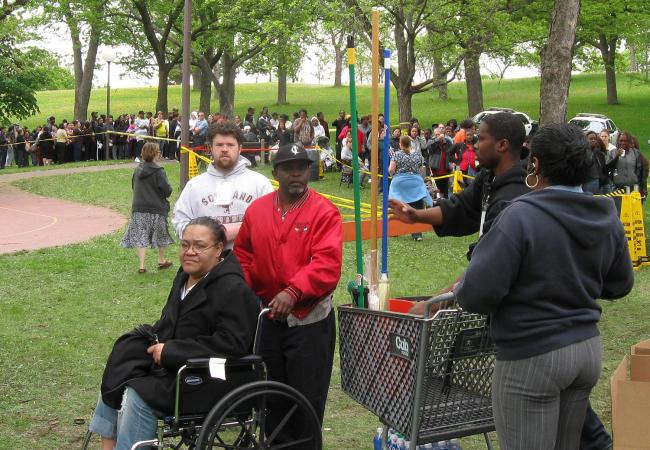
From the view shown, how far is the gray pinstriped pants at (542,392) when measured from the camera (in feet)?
11.6

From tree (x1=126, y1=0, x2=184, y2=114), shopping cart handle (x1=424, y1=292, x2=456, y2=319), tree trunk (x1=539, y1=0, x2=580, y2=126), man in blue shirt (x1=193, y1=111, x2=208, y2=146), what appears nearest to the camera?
shopping cart handle (x1=424, y1=292, x2=456, y2=319)

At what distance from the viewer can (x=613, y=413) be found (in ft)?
14.8

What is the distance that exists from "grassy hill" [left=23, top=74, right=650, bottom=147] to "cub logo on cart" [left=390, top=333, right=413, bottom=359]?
119 feet

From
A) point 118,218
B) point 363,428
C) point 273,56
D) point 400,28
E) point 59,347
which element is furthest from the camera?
point 273,56

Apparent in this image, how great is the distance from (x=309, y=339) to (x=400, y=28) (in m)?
21.3

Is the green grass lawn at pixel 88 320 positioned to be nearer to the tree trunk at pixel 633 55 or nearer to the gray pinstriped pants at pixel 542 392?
the gray pinstriped pants at pixel 542 392

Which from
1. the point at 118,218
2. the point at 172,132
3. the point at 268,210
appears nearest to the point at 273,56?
the point at 172,132

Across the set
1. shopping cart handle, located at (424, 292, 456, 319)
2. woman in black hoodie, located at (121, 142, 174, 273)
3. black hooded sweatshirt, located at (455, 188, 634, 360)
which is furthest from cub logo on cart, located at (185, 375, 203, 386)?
woman in black hoodie, located at (121, 142, 174, 273)

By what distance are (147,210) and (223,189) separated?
6.83 m

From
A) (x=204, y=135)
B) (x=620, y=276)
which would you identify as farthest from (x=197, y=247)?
(x=204, y=135)

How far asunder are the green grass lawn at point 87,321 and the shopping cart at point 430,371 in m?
1.63

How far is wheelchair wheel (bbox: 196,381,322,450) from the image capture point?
4.70 m

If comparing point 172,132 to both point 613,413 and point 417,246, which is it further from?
point 613,413

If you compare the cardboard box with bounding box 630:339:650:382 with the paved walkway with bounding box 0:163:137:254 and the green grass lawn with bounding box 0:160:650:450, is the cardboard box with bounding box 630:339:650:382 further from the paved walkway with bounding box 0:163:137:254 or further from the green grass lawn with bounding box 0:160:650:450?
the paved walkway with bounding box 0:163:137:254
